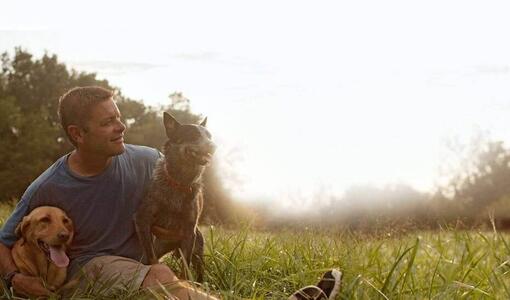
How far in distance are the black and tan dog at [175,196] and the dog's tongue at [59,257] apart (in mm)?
649

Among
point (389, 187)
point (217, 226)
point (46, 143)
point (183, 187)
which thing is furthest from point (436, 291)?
point (46, 143)

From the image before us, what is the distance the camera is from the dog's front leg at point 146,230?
209 inches

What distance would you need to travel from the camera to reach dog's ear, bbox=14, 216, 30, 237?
17.6 ft

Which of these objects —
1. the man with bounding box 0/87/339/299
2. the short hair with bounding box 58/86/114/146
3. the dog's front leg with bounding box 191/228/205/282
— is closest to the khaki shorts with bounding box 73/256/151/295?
the man with bounding box 0/87/339/299

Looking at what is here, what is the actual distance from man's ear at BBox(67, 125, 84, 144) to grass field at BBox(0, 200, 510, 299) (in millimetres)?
1378

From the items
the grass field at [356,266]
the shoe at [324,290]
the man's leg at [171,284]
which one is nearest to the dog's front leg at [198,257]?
the grass field at [356,266]

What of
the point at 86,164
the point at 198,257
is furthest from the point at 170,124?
the point at 198,257

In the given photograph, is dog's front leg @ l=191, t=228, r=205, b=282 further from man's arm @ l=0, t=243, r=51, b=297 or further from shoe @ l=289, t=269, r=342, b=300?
man's arm @ l=0, t=243, r=51, b=297

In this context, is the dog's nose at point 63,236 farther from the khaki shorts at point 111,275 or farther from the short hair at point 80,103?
the short hair at point 80,103

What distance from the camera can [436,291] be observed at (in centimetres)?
526

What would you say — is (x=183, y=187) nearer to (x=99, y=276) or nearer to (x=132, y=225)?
(x=132, y=225)

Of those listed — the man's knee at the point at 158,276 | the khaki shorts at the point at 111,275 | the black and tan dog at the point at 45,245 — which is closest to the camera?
the man's knee at the point at 158,276

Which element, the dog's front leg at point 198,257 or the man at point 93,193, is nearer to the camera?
the man at point 93,193

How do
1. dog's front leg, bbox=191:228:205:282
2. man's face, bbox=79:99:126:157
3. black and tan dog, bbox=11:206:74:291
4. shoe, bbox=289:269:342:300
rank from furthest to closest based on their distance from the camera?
1. dog's front leg, bbox=191:228:205:282
2. man's face, bbox=79:99:126:157
3. black and tan dog, bbox=11:206:74:291
4. shoe, bbox=289:269:342:300
